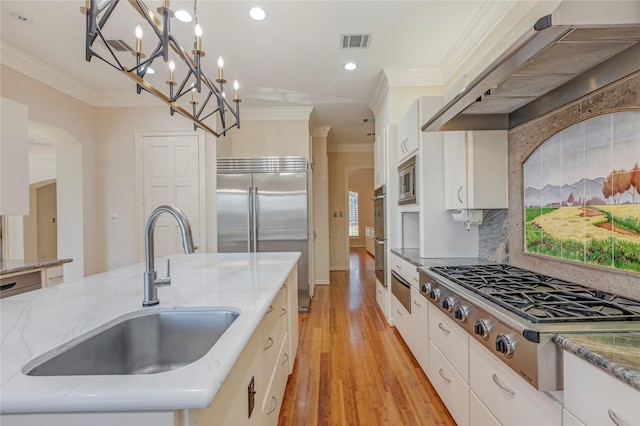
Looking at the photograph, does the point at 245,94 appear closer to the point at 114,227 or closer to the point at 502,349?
the point at 114,227

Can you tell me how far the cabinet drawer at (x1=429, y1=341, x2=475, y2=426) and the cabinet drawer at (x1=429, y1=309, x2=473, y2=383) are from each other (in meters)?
0.05

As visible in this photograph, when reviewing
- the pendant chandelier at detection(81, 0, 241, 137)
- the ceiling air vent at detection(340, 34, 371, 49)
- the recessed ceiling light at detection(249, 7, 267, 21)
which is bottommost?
the pendant chandelier at detection(81, 0, 241, 137)

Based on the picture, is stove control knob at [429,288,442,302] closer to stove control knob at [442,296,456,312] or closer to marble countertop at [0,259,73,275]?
stove control knob at [442,296,456,312]

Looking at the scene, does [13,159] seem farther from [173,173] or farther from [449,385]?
[449,385]

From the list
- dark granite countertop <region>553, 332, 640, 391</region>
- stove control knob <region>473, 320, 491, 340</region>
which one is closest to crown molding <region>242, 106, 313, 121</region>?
stove control knob <region>473, 320, 491, 340</region>

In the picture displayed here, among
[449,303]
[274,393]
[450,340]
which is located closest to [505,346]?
[449,303]

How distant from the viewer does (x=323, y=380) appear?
2314mm

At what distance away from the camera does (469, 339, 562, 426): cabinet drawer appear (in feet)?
3.38

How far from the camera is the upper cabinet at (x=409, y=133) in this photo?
272 centimetres

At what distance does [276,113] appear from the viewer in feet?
14.8

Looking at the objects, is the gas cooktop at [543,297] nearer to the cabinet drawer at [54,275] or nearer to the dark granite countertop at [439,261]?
the dark granite countertop at [439,261]

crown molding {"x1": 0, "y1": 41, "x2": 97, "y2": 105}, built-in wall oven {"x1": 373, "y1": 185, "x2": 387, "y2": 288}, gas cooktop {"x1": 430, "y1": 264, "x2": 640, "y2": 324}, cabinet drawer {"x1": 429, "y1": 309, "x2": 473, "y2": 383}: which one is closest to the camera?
gas cooktop {"x1": 430, "y1": 264, "x2": 640, "y2": 324}

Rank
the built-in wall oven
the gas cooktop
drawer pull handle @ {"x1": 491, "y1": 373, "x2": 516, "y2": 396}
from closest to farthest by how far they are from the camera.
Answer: the gas cooktop → drawer pull handle @ {"x1": 491, "y1": 373, "x2": 516, "y2": 396} → the built-in wall oven

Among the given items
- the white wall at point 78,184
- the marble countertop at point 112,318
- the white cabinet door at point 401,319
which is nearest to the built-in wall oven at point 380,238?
the white cabinet door at point 401,319
